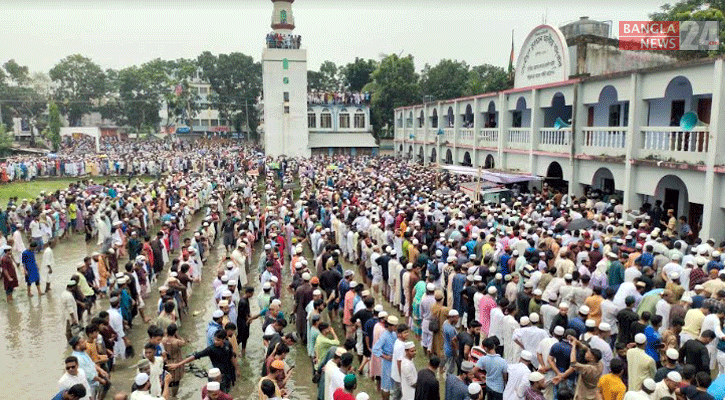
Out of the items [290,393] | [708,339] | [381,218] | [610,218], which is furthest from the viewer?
[381,218]

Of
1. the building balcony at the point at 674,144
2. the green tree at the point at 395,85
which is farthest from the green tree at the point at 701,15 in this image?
the green tree at the point at 395,85

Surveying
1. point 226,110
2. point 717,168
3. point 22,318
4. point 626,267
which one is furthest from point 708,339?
point 226,110

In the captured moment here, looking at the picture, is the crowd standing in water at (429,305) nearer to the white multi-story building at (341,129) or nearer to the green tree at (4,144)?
the white multi-story building at (341,129)

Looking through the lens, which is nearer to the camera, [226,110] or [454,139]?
[454,139]

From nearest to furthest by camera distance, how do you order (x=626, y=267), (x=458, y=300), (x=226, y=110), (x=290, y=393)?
(x=290, y=393)
(x=458, y=300)
(x=626, y=267)
(x=226, y=110)

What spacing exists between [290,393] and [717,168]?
1024 centimetres

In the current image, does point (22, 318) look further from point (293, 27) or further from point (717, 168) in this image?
point (293, 27)

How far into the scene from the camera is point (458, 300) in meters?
8.52

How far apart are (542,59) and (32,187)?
25954 millimetres

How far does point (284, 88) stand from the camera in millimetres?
42062

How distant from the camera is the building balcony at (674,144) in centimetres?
1225

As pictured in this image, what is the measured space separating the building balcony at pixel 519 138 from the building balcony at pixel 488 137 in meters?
1.24

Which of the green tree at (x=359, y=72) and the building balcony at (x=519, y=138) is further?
the green tree at (x=359, y=72)

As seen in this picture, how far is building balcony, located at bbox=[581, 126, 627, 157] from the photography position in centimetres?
1491
